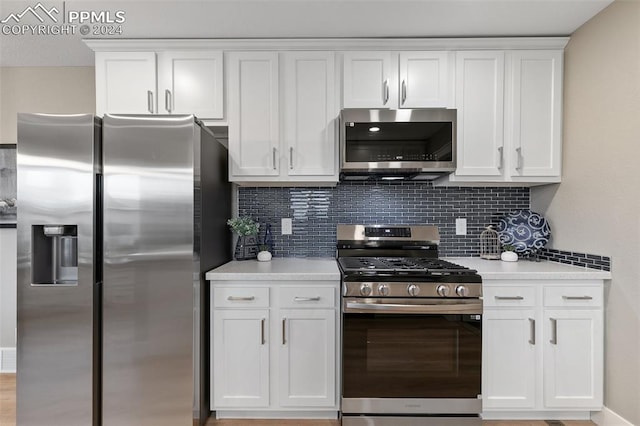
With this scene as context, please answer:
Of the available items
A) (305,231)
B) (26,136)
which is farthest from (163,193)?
Result: (305,231)

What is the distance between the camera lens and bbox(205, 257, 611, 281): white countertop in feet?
6.83

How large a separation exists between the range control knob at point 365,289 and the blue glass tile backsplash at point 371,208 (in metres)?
0.85

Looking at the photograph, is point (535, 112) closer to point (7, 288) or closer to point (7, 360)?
point (7, 288)

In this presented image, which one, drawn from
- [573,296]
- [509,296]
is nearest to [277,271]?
[509,296]

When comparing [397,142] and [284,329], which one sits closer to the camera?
[284,329]

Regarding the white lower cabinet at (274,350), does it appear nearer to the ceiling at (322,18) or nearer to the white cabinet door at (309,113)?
the white cabinet door at (309,113)

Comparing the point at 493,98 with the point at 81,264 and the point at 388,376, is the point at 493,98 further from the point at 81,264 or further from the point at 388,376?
the point at 81,264

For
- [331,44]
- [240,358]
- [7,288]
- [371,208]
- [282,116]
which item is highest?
[331,44]

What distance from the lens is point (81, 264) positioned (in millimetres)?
1896

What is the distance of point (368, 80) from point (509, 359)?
2.03 m

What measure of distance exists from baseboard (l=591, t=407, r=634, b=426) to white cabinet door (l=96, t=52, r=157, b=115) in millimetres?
3500

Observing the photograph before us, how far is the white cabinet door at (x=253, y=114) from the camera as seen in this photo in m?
2.45

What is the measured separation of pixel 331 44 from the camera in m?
2.44
